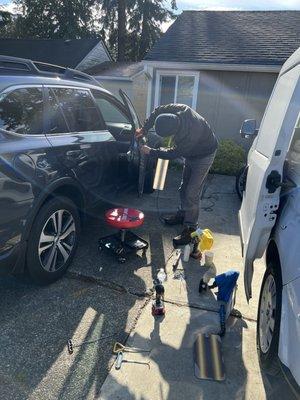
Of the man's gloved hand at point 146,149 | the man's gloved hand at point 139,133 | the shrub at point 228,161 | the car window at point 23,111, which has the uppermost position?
the car window at point 23,111

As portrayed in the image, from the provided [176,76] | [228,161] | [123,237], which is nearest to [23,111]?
[123,237]

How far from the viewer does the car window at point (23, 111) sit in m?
2.54

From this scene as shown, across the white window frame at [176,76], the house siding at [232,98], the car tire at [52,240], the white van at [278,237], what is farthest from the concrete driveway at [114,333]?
the white window frame at [176,76]

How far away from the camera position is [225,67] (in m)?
9.38

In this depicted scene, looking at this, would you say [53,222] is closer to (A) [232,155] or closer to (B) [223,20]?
(A) [232,155]

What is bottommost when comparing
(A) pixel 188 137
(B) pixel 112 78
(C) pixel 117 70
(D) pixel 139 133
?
(B) pixel 112 78

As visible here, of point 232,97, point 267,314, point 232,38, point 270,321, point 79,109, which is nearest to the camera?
point 270,321

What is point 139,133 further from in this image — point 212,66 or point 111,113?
point 212,66

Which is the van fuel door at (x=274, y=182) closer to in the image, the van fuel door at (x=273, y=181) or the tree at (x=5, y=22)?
the van fuel door at (x=273, y=181)

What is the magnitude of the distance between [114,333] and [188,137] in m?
2.28

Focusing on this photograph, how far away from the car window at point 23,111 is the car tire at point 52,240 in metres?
0.65

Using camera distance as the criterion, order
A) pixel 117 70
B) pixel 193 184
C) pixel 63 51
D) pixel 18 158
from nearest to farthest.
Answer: pixel 18 158, pixel 193 184, pixel 117 70, pixel 63 51

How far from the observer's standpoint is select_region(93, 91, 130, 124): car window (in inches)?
174

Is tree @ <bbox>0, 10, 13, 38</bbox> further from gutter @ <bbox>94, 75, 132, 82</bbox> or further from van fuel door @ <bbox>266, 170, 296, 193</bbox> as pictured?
van fuel door @ <bbox>266, 170, 296, 193</bbox>
